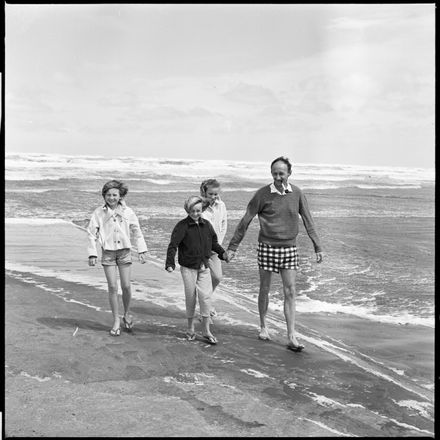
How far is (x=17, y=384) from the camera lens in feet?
12.6

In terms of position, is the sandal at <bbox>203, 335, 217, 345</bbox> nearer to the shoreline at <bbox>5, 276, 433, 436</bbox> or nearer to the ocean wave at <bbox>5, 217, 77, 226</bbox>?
the shoreline at <bbox>5, 276, 433, 436</bbox>

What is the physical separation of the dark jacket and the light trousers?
0.19 feet

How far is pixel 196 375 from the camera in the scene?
4098 mm

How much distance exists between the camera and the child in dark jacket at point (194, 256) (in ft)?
15.6

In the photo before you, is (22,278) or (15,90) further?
(15,90)

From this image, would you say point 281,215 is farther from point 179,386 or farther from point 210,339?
point 179,386

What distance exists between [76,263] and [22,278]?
1004 millimetres

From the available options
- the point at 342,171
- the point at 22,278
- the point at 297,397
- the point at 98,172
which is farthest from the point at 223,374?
the point at 342,171

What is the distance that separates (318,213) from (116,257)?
356 inches

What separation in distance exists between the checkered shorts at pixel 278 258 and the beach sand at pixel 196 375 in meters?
0.62

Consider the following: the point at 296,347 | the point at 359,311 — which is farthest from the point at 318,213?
the point at 296,347

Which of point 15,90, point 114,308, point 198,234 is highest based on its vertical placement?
point 15,90

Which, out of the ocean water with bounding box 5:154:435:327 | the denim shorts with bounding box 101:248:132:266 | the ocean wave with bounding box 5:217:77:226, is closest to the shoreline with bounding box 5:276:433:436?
the denim shorts with bounding box 101:248:132:266

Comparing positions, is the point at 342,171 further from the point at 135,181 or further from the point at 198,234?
the point at 198,234
